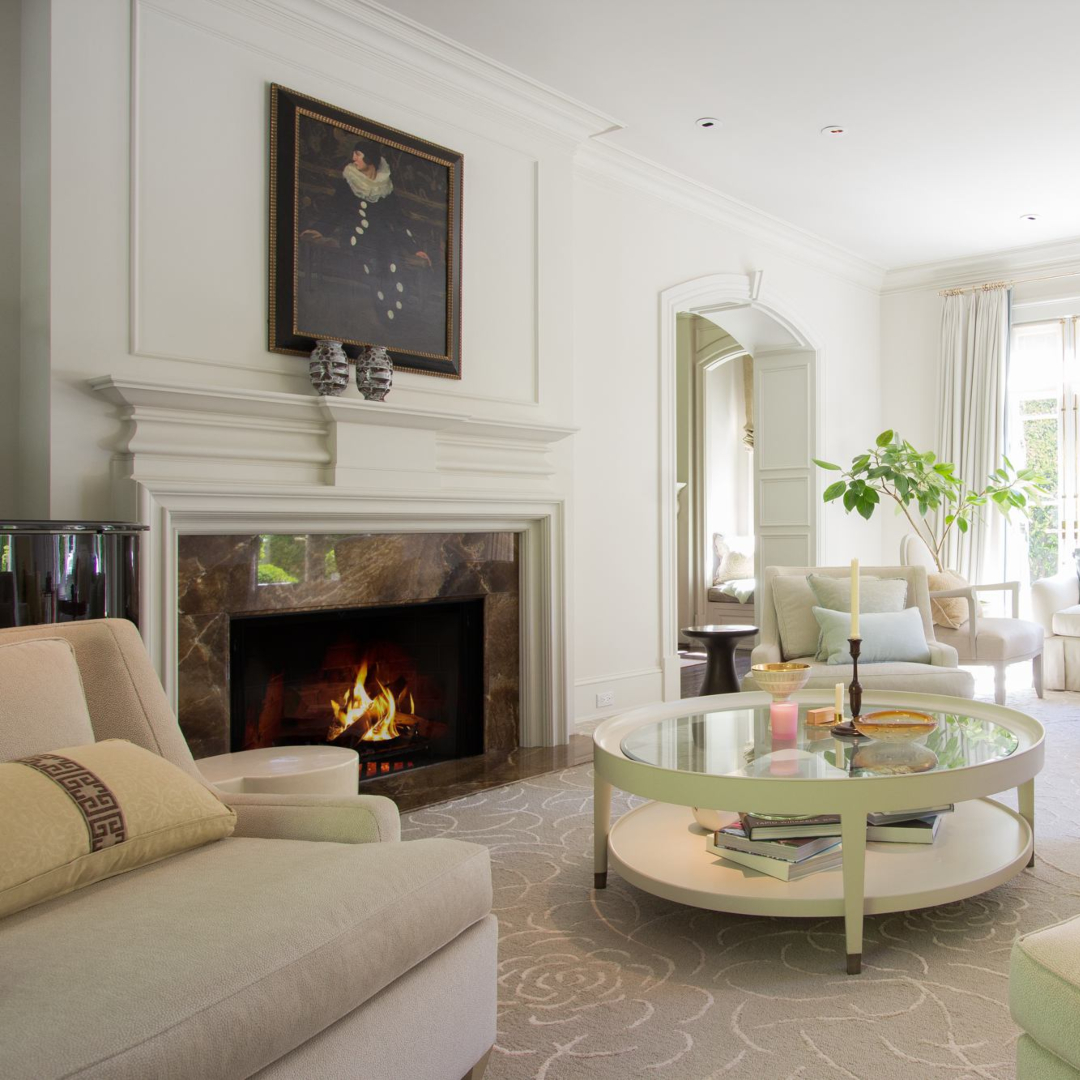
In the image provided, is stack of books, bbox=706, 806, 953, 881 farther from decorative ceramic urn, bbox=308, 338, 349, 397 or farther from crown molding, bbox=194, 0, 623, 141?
crown molding, bbox=194, 0, 623, 141

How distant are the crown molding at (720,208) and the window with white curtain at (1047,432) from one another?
3.96 feet

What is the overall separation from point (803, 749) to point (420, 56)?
2.90m

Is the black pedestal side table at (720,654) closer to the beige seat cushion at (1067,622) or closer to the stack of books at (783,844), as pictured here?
the beige seat cushion at (1067,622)

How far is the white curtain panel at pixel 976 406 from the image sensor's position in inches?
261

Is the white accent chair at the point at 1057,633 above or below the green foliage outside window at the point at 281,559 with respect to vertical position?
below

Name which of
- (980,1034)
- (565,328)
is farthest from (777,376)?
(980,1034)

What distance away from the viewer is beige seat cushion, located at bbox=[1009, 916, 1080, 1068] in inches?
46.6

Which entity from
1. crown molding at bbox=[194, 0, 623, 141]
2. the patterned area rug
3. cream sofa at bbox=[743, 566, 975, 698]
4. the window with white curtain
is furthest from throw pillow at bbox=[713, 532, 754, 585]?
the patterned area rug

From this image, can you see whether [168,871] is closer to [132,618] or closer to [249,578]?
[132,618]

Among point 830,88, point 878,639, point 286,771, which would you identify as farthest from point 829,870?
point 830,88

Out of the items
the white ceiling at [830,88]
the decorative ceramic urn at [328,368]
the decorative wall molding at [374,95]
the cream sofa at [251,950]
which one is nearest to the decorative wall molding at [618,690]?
the decorative wall molding at [374,95]

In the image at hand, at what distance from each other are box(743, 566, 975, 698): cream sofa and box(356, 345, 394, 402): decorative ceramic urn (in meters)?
1.62

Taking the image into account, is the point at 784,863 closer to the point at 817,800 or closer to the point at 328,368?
the point at 817,800

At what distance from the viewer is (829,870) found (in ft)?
7.42
